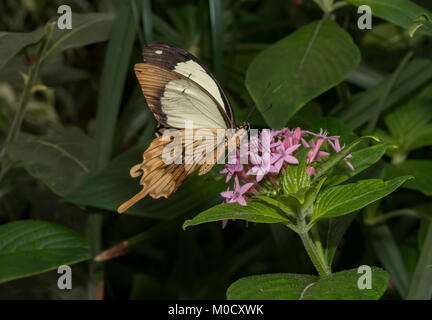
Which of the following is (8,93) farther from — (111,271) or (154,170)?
(154,170)

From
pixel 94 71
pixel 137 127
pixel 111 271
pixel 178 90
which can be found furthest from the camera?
pixel 94 71

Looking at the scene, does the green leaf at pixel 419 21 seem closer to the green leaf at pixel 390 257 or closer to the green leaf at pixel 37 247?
the green leaf at pixel 390 257

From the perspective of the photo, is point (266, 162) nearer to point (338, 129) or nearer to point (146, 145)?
point (338, 129)

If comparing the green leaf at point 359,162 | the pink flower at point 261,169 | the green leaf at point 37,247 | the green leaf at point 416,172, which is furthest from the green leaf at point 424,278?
the green leaf at point 37,247

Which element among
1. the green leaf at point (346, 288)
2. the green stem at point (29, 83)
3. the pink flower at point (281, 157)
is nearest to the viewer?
the green leaf at point (346, 288)

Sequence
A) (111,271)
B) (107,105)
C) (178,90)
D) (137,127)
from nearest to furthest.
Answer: (178,90)
(107,105)
(137,127)
(111,271)

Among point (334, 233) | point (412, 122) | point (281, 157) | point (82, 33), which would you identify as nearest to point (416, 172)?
point (412, 122)
